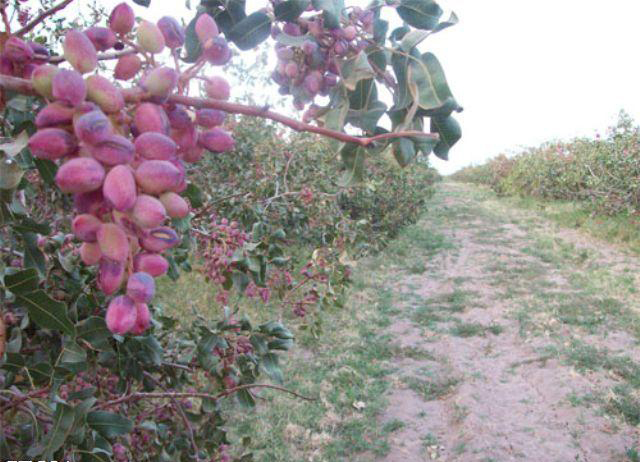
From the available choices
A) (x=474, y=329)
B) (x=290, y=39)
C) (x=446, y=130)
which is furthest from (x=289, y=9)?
(x=474, y=329)

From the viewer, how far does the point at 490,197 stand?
59.0 feet

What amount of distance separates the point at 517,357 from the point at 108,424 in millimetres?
3844

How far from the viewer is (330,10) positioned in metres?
0.65

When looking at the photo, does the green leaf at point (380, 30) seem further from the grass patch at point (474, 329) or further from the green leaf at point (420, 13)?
the grass patch at point (474, 329)

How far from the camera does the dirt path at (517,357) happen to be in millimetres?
3072

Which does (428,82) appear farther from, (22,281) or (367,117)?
(22,281)

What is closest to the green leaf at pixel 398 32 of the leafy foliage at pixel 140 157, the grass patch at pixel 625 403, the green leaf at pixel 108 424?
the leafy foliage at pixel 140 157

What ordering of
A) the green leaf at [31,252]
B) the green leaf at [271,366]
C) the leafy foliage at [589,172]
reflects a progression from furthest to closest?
1. the leafy foliage at [589,172]
2. the green leaf at [271,366]
3. the green leaf at [31,252]

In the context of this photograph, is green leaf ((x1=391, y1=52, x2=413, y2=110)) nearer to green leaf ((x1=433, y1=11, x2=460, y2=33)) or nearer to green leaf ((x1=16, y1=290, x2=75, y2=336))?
green leaf ((x1=433, y1=11, x2=460, y2=33))

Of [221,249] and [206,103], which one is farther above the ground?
[206,103]

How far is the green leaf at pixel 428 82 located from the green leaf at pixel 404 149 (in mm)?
47

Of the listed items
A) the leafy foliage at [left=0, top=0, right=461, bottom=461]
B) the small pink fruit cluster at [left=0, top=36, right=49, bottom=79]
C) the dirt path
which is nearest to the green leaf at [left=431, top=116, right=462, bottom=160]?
the leafy foliage at [left=0, top=0, right=461, bottom=461]

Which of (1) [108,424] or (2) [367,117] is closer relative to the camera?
(2) [367,117]

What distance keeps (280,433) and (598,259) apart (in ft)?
18.8
